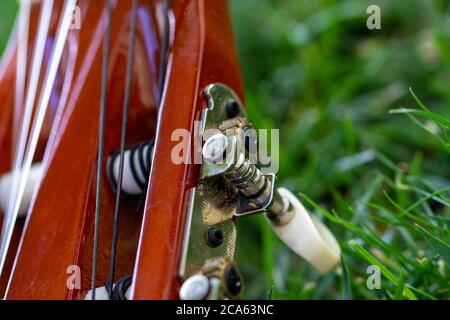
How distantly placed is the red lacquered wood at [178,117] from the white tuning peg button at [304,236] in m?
0.10

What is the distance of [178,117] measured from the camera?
Result: 0.56 metres

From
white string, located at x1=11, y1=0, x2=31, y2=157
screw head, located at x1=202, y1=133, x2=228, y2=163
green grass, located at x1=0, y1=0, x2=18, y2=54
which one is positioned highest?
green grass, located at x1=0, y1=0, x2=18, y2=54

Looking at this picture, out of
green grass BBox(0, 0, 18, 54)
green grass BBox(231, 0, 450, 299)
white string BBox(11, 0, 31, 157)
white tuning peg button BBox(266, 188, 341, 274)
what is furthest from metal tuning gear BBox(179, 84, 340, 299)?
green grass BBox(0, 0, 18, 54)

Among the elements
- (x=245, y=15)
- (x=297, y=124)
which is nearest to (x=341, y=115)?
(x=297, y=124)

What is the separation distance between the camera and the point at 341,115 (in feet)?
3.28

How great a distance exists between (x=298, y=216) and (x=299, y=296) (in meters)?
0.18

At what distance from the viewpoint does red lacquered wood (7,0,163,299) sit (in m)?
0.55

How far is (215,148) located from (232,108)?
78 mm

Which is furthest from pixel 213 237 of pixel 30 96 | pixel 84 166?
pixel 30 96

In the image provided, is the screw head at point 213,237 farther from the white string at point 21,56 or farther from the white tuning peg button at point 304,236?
the white string at point 21,56

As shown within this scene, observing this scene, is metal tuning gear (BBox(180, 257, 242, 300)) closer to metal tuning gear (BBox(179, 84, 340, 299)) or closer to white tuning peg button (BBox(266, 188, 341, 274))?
metal tuning gear (BBox(179, 84, 340, 299))

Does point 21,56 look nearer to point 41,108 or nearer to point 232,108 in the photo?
point 41,108

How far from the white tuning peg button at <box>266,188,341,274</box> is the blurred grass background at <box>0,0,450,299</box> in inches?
2.0
